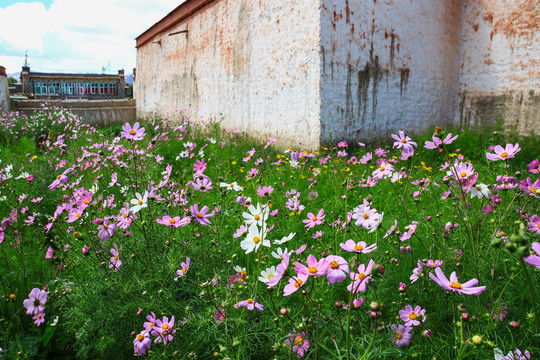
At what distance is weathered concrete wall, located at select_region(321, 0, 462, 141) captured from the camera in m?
5.01

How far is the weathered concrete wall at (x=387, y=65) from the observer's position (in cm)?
501

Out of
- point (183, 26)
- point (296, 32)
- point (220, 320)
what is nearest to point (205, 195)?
point (220, 320)

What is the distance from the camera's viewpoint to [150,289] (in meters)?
1.55

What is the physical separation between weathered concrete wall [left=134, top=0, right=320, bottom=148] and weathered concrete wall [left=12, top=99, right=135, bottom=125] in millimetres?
4022

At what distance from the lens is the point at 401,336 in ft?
3.86

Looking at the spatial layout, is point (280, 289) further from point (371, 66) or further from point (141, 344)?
point (371, 66)

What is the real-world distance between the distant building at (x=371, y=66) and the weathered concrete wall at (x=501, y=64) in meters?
0.02

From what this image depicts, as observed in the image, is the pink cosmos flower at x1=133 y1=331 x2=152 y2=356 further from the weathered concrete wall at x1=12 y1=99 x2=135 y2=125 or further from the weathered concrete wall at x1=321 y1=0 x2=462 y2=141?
→ the weathered concrete wall at x1=12 y1=99 x2=135 y2=125

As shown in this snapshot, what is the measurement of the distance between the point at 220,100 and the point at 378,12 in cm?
368

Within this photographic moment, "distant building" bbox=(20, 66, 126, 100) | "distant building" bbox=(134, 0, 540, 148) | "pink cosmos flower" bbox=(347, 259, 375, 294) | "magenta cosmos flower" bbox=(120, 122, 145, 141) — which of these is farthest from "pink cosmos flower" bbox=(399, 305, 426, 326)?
"distant building" bbox=(20, 66, 126, 100)

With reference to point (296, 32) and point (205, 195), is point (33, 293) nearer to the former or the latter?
point (205, 195)

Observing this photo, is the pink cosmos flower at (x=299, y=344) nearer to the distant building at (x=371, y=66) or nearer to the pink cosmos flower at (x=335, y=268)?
the pink cosmos flower at (x=335, y=268)

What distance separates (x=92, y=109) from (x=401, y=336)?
13564 mm

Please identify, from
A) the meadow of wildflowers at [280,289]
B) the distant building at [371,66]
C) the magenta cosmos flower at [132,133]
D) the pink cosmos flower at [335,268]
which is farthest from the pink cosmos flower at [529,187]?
the distant building at [371,66]
